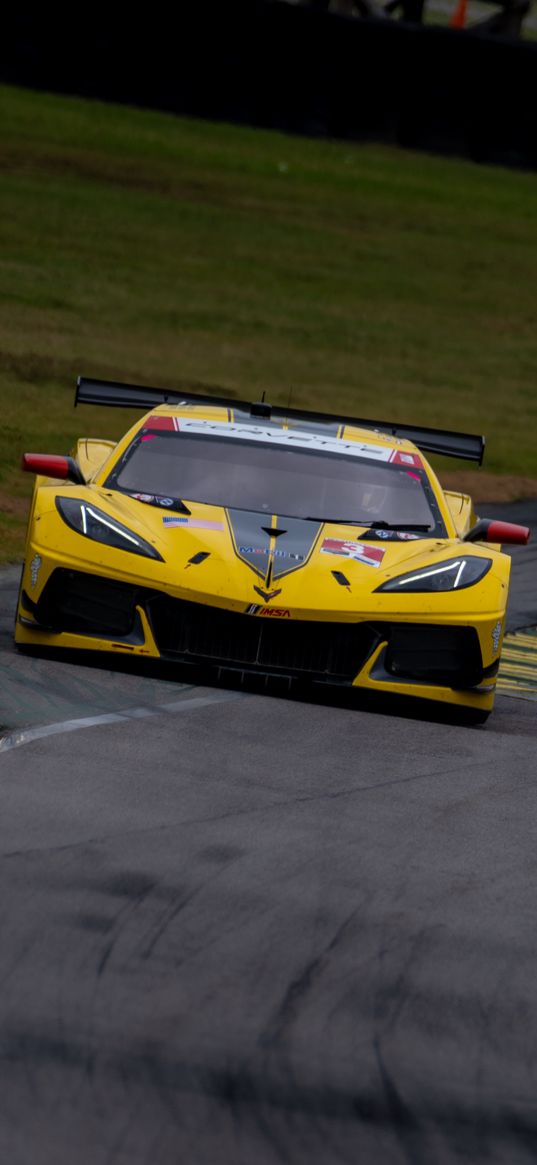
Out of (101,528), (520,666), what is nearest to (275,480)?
(101,528)

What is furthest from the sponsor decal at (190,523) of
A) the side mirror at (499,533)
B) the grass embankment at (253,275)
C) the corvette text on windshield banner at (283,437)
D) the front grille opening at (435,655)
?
the grass embankment at (253,275)

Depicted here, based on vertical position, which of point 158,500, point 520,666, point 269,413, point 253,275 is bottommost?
point 520,666

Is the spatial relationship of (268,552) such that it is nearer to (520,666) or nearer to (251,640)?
(251,640)

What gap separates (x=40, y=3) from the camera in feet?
99.3

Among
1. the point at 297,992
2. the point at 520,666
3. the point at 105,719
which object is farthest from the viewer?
the point at 520,666

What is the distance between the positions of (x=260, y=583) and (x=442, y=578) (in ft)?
2.55

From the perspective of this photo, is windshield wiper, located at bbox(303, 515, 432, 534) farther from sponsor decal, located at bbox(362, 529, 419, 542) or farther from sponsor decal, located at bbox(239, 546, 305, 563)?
sponsor decal, located at bbox(239, 546, 305, 563)

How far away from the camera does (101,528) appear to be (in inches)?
311

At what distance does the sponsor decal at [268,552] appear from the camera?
7844 millimetres

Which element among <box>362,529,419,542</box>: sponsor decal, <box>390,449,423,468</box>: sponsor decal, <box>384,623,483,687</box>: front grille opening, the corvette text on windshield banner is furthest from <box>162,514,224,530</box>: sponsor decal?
<box>390,449,423,468</box>: sponsor decal

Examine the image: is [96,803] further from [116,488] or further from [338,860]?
[116,488]

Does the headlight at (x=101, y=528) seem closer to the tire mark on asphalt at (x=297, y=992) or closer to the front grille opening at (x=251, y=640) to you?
the front grille opening at (x=251, y=640)

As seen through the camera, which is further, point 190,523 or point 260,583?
point 190,523

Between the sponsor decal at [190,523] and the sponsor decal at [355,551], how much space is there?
446mm
